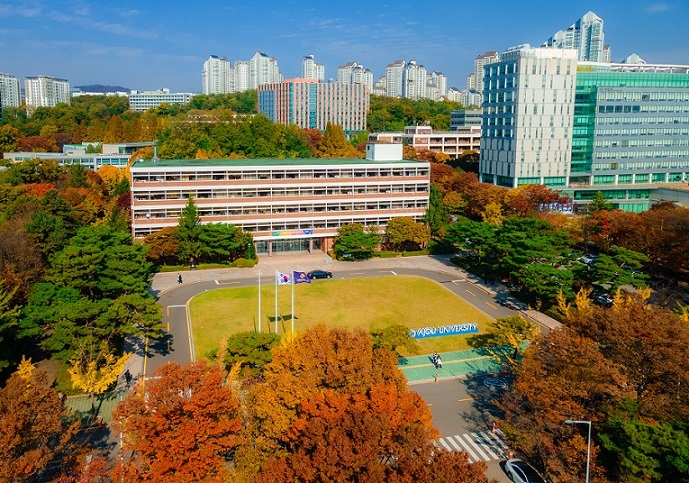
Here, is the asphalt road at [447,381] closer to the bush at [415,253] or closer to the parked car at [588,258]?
the bush at [415,253]

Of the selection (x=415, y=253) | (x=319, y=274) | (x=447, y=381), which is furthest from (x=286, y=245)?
(x=447, y=381)

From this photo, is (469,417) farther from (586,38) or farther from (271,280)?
(586,38)

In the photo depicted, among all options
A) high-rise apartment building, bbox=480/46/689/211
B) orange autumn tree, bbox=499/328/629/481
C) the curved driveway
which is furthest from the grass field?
high-rise apartment building, bbox=480/46/689/211

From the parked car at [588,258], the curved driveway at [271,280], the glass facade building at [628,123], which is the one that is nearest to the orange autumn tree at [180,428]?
the curved driveway at [271,280]

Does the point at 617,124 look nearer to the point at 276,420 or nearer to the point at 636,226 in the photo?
the point at 636,226

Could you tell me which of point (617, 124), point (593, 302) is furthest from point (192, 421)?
point (617, 124)
